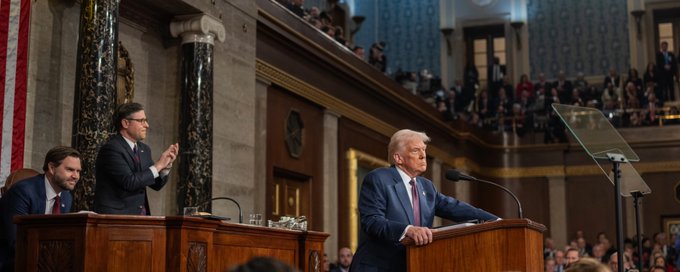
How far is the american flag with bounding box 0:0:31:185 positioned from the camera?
7730 millimetres

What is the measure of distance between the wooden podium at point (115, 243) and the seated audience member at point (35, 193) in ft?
0.89

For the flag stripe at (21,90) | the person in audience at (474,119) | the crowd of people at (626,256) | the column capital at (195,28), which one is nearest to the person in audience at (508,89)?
the person in audience at (474,119)

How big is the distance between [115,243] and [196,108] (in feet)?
Result: 15.1

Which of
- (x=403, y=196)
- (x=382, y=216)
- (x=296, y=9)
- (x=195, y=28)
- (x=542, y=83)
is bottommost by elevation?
(x=382, y=216)

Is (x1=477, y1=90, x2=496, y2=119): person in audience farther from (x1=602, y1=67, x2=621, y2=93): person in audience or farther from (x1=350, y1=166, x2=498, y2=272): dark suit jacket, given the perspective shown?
(x1=350, y1=166, x2=498, y2=272): dark suit jacket

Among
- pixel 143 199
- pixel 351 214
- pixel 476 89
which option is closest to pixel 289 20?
pixel 351 214

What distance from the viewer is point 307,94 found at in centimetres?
1330

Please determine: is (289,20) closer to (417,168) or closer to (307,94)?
(307,94)

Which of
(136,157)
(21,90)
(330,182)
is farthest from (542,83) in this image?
(136,157)

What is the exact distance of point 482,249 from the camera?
5.04 meters

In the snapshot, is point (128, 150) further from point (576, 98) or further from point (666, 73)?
point (666, 73)

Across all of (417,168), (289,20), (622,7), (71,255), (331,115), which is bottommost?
(71,255)

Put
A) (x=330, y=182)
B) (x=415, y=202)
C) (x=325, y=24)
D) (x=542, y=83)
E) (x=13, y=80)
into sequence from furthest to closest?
(x=542, y=83)
(x=325, y=24)
(x=330, y=182)
(x=13, y=80)
(x=415, y=202)

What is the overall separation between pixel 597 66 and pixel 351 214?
11.4 meters
